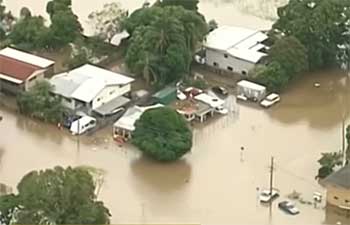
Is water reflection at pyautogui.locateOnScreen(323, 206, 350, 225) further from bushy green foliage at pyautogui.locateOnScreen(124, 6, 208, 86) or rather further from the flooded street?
bushy green foliage at pyautogui.locateOnScreen(124, 6, 208, 86)

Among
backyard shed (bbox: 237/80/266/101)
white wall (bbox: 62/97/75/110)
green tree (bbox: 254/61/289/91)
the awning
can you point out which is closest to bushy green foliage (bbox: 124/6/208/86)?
the awning

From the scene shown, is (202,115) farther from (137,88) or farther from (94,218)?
(94,218)

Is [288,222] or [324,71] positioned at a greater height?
[324,71]

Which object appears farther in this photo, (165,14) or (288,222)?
(165,14)

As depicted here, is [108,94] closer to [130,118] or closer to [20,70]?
[130,118]

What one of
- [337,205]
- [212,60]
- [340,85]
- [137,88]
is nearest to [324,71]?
[340,85]

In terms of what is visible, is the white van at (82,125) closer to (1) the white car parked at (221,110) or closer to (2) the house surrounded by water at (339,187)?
(1) the white car parked at (221,110)

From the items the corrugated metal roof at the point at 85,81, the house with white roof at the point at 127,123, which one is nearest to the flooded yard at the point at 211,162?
the house with white roof at the point at 127,123
